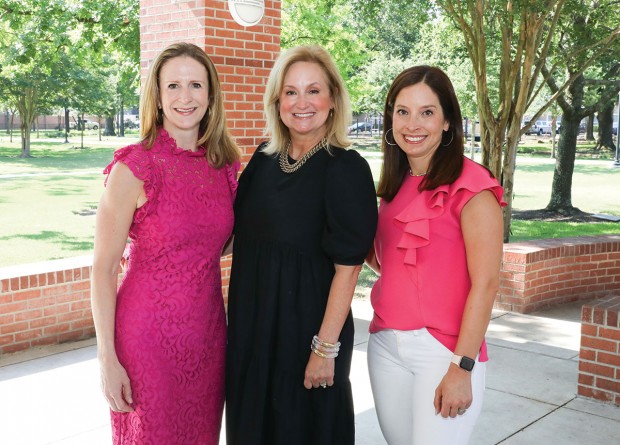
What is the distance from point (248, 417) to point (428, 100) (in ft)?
4.36

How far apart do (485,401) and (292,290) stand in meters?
2.77

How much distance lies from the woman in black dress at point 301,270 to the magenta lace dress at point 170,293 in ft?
0.40

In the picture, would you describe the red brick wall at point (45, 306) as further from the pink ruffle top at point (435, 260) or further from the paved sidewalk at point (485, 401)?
the pink ruffle top at point (435, 260)

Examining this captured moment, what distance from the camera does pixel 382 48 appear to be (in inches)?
1922

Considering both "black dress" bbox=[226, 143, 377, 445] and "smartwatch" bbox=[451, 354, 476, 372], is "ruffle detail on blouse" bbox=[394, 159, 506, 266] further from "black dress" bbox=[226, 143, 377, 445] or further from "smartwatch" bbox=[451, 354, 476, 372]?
"smartwatch" bbox=[451, 354, 476, 372]

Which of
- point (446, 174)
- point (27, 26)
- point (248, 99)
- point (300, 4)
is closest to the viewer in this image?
point (446, 174)

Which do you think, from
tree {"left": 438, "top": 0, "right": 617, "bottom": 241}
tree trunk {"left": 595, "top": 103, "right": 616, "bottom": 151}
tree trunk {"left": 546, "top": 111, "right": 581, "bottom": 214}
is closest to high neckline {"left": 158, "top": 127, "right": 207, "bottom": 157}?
tree {"left": 438, "top": 0, "right": 617, "bottom": 241}

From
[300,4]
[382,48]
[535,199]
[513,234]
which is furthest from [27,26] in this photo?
[382,48]

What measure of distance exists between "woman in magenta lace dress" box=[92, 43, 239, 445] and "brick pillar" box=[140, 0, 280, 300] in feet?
11.1

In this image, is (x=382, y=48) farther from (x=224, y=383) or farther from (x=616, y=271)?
(x=224, y=383)

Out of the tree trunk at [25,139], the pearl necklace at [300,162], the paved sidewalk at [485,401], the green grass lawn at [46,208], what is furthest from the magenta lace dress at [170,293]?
the tree trunk at [25,139]

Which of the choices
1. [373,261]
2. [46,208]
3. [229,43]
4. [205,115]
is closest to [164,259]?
[205,115]

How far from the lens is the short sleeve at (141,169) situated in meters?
2.48

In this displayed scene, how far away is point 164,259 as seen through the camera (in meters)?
2.55
